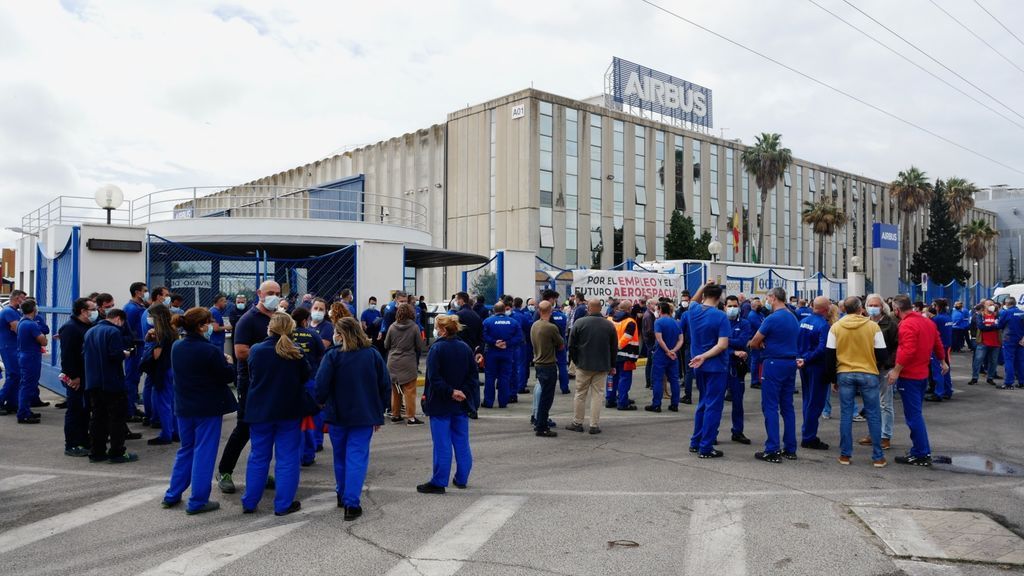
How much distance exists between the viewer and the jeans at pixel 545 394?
31.3 feet

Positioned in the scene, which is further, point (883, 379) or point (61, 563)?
point (883, 379)

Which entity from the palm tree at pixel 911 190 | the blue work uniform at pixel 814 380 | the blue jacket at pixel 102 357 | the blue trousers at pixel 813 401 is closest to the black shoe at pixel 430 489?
the blue jacket at pixel 102 357

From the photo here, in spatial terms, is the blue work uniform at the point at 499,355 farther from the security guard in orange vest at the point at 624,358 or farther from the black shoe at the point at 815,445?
the black shoe at the point at 815,445

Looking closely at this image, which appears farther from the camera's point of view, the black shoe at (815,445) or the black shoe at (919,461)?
the black shoe at (815,445)

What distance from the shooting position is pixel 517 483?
707 centimetres

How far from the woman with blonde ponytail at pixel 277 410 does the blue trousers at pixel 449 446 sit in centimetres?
129

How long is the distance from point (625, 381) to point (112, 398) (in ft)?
24.6

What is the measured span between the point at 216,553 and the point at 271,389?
4.54 ft

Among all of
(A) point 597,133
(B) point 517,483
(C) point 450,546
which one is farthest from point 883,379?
(A) point 597,133

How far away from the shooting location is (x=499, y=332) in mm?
11836

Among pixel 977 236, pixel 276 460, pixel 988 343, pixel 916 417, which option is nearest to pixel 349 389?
pixel 276 460

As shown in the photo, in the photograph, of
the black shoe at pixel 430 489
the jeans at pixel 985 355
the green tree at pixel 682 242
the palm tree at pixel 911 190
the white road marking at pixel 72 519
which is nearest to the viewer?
the white road marking at pixel 72 519

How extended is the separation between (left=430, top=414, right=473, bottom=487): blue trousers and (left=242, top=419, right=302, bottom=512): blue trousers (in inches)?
50.7

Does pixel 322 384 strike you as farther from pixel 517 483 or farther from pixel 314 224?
pixel 314 224
